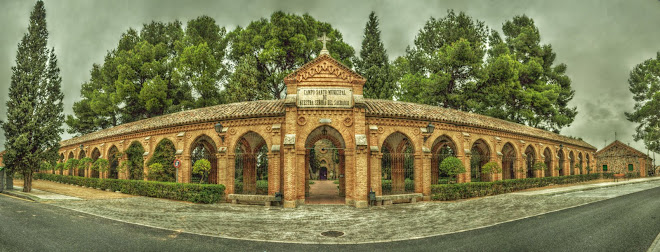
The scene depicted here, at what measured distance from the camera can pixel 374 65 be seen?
34500mm

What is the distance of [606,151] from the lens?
145 ft

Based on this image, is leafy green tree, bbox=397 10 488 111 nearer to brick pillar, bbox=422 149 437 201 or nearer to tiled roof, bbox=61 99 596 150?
tiled roof, bbox=61 99 596 150

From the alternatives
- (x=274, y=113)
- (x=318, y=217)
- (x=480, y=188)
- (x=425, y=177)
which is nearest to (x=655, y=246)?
(x=318, y=217)

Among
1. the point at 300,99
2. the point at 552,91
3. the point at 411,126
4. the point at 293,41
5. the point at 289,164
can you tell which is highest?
the point at 293,41

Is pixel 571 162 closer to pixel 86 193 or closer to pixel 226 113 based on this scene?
pixel 226 113

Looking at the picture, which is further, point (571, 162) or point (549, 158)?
point (571, 162)

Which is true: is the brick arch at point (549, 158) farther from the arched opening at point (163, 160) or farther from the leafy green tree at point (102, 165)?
the leafy green tree at point (102, 165)

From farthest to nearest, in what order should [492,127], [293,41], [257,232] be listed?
[293,41] → [492,127] → [257,232]

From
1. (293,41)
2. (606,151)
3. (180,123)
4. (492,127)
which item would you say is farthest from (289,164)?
(606,151)

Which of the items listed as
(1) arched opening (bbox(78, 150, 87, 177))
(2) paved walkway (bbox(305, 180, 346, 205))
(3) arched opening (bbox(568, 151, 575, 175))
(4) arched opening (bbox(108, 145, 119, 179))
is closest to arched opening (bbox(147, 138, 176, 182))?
(4) arched opening (bbox(108, 145, 119, 179))

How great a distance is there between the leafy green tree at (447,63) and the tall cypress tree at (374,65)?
3388 mm

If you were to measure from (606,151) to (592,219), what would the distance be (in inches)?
1732

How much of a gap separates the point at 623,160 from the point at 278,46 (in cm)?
4646

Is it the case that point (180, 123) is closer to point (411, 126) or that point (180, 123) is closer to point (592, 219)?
point (411, 126)
